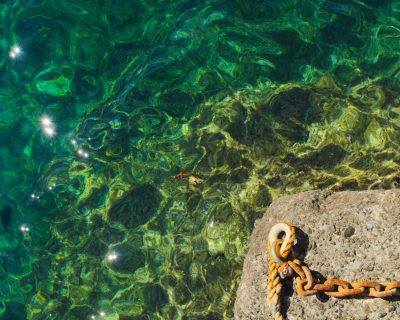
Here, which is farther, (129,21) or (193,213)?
(129,21)

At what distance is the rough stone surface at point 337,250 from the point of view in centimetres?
510

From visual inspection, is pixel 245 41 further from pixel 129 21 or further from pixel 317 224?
pixel 317 224

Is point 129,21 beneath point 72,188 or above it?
above

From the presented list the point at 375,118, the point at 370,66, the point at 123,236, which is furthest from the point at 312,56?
the point at 123,236

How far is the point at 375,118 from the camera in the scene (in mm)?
6633

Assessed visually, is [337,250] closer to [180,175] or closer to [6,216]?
[180,175]

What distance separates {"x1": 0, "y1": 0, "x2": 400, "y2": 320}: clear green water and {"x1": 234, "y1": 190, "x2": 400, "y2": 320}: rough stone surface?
2.18 feet

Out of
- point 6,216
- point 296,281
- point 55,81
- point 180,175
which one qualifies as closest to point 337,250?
point 296,281

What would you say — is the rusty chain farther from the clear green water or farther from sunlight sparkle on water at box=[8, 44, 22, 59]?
sunlight sparkle on water at box=[8, 44, 22, 59]

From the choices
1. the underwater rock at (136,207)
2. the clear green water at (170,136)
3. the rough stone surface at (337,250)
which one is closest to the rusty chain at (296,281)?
the rough stone surface at (337,250)

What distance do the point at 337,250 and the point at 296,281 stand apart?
522mm

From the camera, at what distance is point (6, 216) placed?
7344 mm

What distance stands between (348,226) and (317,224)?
0.98 ft

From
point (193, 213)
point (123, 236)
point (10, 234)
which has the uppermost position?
point (193, 213)
